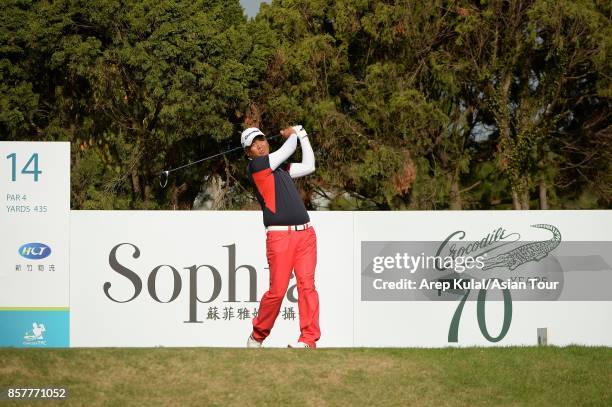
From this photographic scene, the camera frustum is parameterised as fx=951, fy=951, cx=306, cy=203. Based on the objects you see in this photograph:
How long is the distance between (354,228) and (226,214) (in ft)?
4.97

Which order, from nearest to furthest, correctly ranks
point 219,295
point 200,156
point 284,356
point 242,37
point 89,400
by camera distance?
point 89,400 → point 284,356 → point 219,295 → point 242,37 → point 200,156

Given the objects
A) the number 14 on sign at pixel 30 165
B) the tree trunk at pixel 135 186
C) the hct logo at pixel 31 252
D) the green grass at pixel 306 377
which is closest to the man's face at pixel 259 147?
the green grass at pixel 306 377

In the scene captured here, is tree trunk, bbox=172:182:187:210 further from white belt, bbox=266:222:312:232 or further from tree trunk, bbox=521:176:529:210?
white belt, bbox=266:222:312:232

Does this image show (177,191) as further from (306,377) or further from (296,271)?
(306,377)

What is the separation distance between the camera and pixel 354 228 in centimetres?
1111

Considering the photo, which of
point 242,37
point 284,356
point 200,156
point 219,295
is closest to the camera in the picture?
point 284,356

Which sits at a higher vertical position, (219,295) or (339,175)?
(339,175)

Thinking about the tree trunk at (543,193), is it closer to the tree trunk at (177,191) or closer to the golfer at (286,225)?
the tree trunk at (177,191)

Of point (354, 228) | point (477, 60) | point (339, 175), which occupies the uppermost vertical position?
point (477, 60)

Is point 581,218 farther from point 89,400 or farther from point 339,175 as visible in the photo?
point 339,175

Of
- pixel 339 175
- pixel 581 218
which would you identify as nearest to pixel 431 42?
pixel 339 175

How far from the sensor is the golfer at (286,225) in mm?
8789

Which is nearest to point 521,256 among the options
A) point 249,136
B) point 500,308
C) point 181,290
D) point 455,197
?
point 500,308

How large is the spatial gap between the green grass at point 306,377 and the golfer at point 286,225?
26.5 inches
